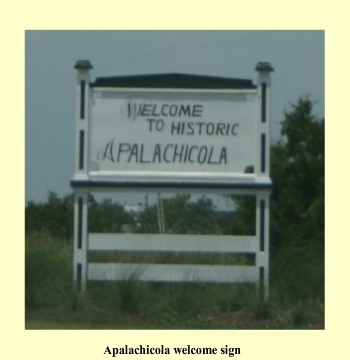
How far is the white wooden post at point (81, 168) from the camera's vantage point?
11273 millimetres

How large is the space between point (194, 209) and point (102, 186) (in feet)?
10.4

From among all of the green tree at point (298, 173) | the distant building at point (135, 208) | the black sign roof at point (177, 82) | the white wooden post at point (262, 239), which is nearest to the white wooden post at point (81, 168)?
the black sign roof at point (177, 82)

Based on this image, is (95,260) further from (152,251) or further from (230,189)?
(230,189)

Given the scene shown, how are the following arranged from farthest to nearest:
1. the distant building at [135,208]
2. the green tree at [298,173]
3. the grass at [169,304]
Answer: the green tree at [298,173] → the distant building at [135,208] → the grass at [169,304]

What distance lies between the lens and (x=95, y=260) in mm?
12516

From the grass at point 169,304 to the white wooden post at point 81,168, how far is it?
30 cm

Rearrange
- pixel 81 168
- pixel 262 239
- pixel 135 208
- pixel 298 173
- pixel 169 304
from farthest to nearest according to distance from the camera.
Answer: pixel 298 173 < pixel 135 208 < pixel 81 168 < pixel 262 239 < pixel 169 304

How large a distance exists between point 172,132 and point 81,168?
1.42 m

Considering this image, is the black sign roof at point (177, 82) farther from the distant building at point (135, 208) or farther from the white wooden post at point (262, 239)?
the distant building at point (135, 208)

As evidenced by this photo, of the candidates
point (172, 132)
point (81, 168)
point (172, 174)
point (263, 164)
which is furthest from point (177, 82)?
point (81, 168)

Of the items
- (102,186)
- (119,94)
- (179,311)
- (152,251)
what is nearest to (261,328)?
(179,311)

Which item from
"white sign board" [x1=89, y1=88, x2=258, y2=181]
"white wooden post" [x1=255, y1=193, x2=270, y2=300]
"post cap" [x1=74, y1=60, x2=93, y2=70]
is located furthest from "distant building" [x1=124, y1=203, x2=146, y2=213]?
"post cap" [x1=74, y1=60, x2=93, y2=70]

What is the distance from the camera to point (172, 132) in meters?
11.5

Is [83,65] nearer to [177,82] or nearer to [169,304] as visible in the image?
[177,82]
